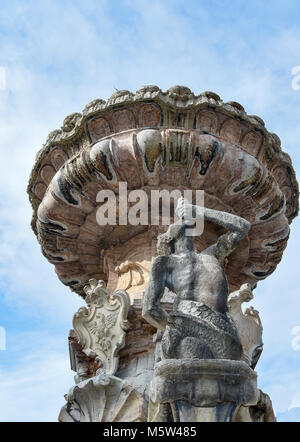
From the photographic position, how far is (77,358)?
8.48m

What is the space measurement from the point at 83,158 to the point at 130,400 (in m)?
3.47

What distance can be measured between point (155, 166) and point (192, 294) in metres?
3.14

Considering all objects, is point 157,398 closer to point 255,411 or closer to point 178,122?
point 255,411

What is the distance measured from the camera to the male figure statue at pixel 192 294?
223 inches

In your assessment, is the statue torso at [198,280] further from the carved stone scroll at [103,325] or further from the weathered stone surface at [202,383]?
the carved stone scroll at [103,325]

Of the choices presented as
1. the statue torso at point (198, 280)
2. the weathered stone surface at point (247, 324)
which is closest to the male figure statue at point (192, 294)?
the statue torso at point (198, 280)

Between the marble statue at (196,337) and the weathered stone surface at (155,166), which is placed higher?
the weathered stone surface at (155,166)

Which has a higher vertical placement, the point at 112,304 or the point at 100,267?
the point at 100,267

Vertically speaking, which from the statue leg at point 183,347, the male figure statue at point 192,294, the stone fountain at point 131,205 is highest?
the stone fountain at point 131,205

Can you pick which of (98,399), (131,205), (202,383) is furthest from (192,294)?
(131,205)

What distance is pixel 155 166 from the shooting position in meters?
8.88

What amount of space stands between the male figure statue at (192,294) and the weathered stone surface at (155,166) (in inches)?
86.4

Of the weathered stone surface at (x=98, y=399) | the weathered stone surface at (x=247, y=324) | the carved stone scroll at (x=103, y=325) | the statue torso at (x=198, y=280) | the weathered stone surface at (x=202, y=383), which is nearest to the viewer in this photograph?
the weathered stone surface at (x=202, y=383)
